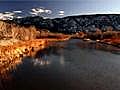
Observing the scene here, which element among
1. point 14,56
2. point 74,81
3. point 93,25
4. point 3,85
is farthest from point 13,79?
point 93,25

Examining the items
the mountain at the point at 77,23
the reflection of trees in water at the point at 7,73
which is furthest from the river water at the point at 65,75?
the mountain at the point at 77,23

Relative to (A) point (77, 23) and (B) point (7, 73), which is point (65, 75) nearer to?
(B) point (7, 73)

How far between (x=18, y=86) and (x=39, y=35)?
306 feet

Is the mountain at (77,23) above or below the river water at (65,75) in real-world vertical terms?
above

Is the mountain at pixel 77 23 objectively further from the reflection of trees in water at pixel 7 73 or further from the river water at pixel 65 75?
the reflection of trees in water at pixel 7 73

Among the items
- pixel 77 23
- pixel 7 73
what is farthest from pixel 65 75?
pixel 77 23

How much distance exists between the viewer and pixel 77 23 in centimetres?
18975

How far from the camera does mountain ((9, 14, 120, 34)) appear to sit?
178 metres

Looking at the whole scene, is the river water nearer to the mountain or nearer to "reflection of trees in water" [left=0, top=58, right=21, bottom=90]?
"reflection of trees in water" [left=0, top=58, right=21, bottom=90]

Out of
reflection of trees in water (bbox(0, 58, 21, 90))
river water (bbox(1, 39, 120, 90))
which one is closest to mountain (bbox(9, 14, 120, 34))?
river water (bbox(1, 39, 120, 90))

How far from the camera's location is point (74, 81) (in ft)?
136

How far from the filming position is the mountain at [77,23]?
178m

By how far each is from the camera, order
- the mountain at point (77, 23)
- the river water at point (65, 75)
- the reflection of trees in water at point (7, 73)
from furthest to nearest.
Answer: the mountain at point (77, 23) < the reflection of trees in water at point (7, 73) < the river water at point (65, 75)

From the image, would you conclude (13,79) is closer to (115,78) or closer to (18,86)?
(18,86)
